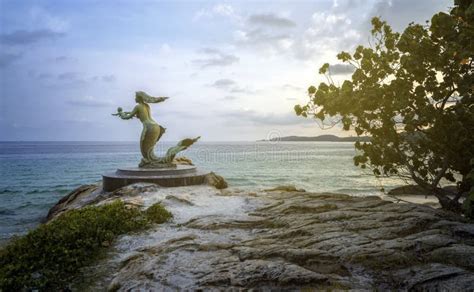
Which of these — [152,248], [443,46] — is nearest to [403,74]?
[443,46]

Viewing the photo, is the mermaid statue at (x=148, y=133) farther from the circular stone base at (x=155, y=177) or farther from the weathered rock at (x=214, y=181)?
the weathered rock at (x=214, y=181)

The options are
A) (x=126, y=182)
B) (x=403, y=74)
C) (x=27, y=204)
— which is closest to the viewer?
(x=403, y=74)

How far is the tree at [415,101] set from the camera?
313 inches

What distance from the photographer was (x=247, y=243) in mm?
5805

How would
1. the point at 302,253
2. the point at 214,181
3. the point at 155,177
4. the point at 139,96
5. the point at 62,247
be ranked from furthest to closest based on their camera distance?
the point at 139,96, the point at 214,181, the point at 155,177, the point at 62,247, the point at 302,253

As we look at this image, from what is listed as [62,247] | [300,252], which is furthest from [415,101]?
[62,247]

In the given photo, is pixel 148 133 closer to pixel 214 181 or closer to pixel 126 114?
pixel 126 114

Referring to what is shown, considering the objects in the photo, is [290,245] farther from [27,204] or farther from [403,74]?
[27,204]

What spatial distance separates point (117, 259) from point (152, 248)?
64 centimetres

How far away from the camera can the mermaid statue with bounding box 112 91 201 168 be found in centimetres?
1538

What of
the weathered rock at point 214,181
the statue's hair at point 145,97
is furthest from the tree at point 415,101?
the statue's hair at point 145,97

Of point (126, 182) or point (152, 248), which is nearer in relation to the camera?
point (152, 248)

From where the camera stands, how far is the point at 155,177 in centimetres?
1323

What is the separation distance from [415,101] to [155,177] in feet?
33.3
